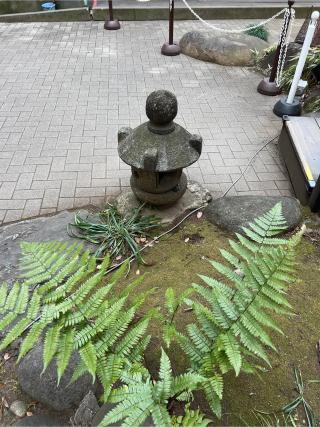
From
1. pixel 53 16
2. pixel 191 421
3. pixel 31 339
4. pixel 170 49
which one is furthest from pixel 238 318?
pixel 53 16

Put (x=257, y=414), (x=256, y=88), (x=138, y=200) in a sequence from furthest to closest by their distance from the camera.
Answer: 1. (x=256, y=88)
2. (x=138, y=200)
3. (x=257, y=414)

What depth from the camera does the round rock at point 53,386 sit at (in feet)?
7.87

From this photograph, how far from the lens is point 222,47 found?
8188mm

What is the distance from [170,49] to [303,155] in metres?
5.32

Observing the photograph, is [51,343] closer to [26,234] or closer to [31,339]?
[31,339]

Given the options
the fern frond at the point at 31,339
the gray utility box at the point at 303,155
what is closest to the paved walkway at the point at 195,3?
the gray utility box at the point at 303,155

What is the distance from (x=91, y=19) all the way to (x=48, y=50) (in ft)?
8.08

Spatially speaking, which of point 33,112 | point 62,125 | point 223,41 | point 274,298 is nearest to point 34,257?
point 274,298

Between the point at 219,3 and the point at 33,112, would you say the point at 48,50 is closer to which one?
the point at 33,112

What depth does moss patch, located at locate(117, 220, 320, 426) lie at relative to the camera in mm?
2303

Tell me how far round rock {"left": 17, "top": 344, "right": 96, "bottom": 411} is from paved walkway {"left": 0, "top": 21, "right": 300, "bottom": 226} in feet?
7.53

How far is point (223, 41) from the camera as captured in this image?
832cm

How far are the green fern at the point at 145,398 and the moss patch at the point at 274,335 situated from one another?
1.74ft

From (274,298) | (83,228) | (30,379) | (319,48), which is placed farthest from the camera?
(319,48)
